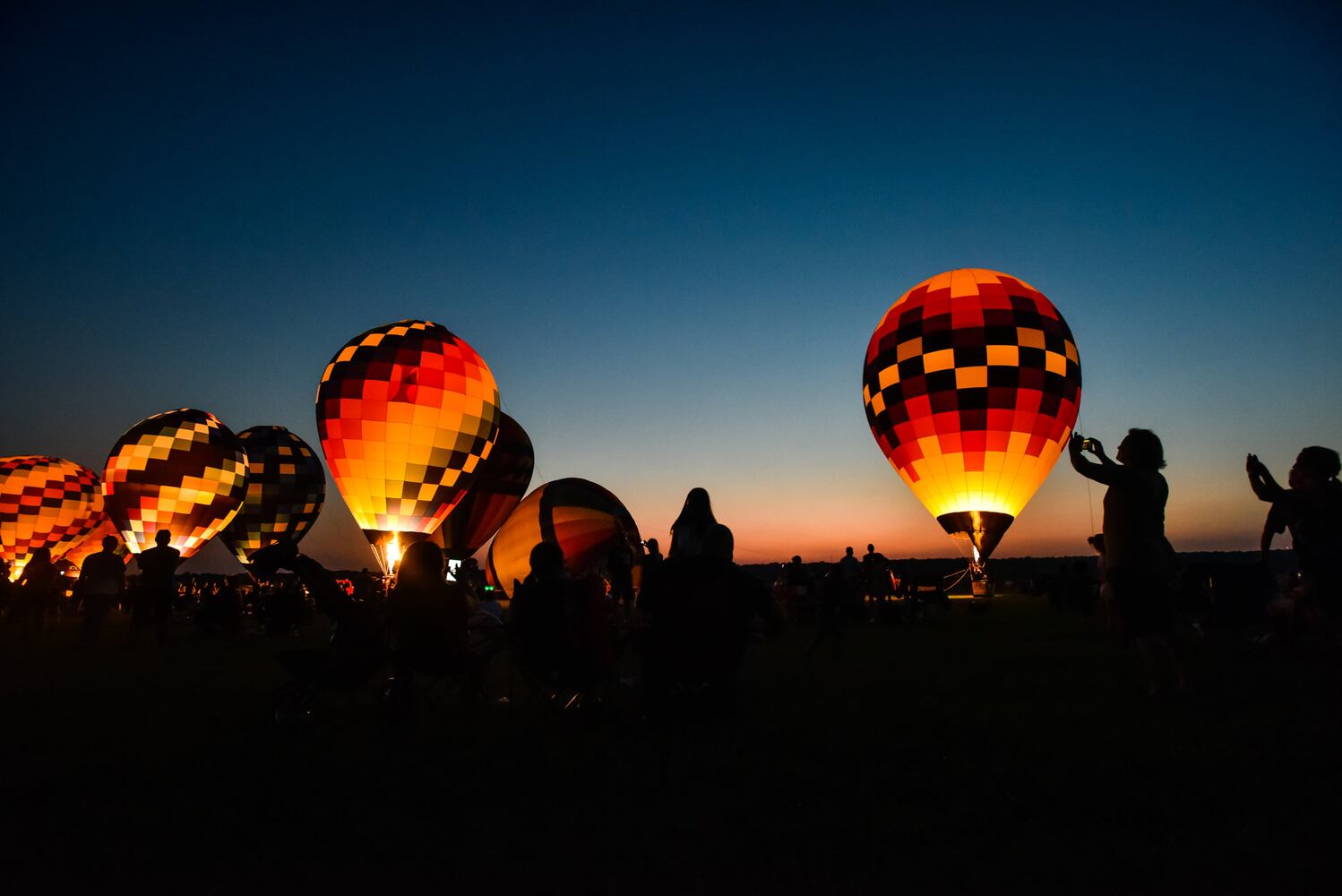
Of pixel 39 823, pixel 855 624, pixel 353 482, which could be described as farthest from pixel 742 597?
pixel 353 482

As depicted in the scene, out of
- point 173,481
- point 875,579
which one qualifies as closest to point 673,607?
point 875,579

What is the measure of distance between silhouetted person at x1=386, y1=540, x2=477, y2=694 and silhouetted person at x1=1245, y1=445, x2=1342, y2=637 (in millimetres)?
5231

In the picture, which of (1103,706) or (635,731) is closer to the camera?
(635,731)

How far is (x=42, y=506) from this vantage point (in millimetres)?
33594

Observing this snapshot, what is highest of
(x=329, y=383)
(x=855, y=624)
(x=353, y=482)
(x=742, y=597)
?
(x=329, y=383)

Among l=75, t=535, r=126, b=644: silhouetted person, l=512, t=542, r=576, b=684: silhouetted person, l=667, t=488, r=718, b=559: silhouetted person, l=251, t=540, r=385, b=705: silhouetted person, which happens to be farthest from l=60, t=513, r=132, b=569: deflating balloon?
l=667, t=488, r=718, b=559: silhouetted person

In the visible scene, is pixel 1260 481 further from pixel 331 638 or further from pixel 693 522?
pixel 331 638

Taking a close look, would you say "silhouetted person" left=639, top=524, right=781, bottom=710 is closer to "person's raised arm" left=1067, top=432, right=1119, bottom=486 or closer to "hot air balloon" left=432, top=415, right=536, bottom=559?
"person's raised arm" left=1067, top=432, right=1119, bottom=486

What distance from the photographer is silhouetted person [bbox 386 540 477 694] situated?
564 centimetres

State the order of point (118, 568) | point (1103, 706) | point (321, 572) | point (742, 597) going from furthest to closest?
point (118, 568)
point (1103, 706)
point (321, 572)
point (742, 597)

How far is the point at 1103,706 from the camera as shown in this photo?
578 centimetres

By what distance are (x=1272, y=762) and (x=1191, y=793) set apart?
33.5 inches

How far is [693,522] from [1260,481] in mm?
4007

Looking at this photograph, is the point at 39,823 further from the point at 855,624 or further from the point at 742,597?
the point at 855,624
